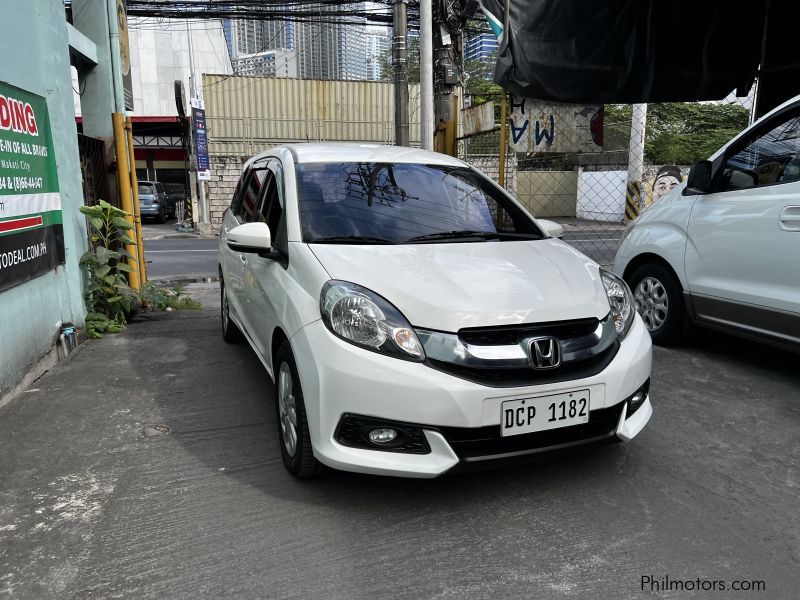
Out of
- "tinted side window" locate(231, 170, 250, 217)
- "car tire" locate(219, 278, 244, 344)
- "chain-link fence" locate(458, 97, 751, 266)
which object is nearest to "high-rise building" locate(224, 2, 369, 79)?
"chain-link fence" locate(458, 97, 751, 266)

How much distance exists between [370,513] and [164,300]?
477 cm

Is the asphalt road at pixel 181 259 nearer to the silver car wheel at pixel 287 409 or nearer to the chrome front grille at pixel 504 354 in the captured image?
the silver car wheel at pixel 287 409

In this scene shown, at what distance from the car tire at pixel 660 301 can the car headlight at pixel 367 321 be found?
3033 millimetres

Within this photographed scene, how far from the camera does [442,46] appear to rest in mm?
8414

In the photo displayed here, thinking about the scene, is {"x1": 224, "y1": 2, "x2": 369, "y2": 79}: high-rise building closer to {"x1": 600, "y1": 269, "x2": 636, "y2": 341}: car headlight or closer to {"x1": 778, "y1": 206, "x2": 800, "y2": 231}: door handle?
{"x1": 778, "y1": 206, "x2": 800, "y2": 231}: door handle

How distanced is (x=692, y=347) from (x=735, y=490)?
2.45 meters

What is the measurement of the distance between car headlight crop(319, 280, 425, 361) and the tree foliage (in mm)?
25368

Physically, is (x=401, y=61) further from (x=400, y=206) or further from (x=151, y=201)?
(x=151, y=201)

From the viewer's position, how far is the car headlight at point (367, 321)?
8.24 ft

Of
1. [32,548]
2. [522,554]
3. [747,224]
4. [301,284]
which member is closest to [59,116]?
[301,284]

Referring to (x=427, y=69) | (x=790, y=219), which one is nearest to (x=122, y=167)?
(x=427, y=69)

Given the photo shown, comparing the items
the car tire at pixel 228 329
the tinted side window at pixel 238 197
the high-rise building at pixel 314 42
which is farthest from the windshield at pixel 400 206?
the high-rise building at pixel 314 42

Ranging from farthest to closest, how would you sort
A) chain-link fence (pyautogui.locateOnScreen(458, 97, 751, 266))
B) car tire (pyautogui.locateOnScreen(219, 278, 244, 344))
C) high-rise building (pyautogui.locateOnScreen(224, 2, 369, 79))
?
high-rise building (pyautogui.locateOnScreen(224, 2, 369, 79))
chain-link fence (pyautogui.locateOnScreen(458, 97, 751, 266))
car tire (pyautogui.locateOnScreen(219, 278, 244, 344))

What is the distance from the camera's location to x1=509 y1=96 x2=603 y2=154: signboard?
676 cm
